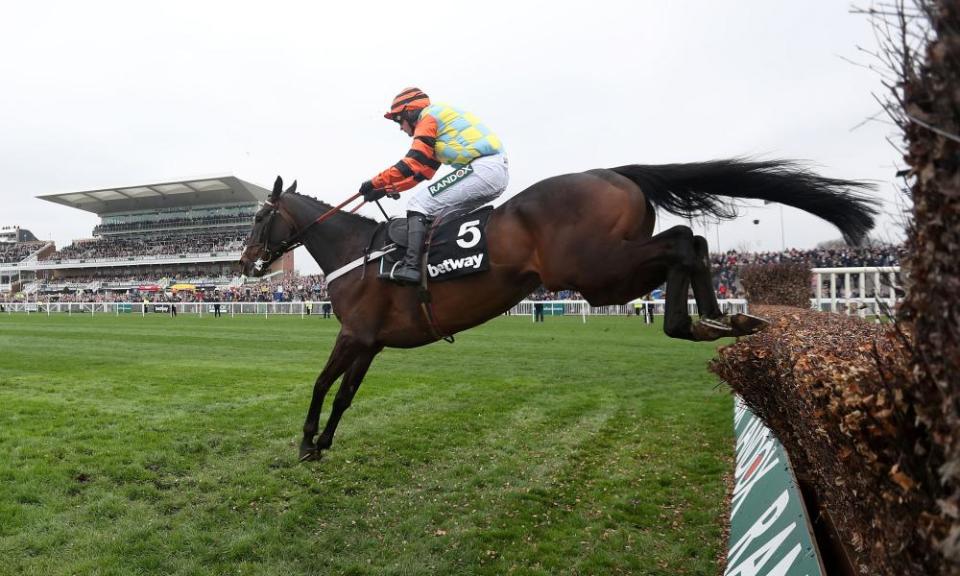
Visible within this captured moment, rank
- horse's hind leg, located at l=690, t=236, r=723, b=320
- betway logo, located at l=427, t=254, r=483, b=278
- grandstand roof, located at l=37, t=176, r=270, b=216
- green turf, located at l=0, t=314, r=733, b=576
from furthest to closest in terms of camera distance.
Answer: grandstand roof, located at l=37, t=176, r=270, b=216 → betway logo, located at l=427, t=254, r=483, b=278 → green turf, located at l=0, t=314, r=733, b=576 → horse's hind leg, located at l=690, t=236, r=723, b=320

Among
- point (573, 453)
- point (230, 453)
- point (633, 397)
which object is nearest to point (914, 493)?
point (573, 453)

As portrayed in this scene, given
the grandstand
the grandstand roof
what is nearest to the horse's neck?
the grandstand

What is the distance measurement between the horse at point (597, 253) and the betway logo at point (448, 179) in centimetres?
42

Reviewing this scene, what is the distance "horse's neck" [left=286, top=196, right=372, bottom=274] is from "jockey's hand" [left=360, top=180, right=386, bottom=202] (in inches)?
13.6

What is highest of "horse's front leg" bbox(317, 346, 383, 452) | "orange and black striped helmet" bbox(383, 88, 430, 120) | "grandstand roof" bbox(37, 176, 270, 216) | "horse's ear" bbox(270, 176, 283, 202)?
"grandstand roof" bbox(37, 176, 270, 216)

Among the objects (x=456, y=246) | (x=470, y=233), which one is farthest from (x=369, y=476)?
(x=470, y=233)

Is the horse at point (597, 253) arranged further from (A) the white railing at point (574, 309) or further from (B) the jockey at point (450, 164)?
(A) the white railing at point (574, 309)

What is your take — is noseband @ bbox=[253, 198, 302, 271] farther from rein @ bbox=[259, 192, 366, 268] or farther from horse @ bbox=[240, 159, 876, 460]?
horse @ bbox=[240, 159, 876, 460]

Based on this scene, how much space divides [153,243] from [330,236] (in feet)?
218

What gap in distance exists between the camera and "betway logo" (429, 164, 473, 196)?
3.95 m

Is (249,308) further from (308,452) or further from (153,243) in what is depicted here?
(153,243)

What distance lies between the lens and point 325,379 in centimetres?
411

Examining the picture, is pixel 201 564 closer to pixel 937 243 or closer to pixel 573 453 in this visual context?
pixel 573 453

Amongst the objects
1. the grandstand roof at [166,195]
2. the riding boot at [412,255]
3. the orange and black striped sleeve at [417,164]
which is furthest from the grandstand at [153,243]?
the riding boot at [412,255]
